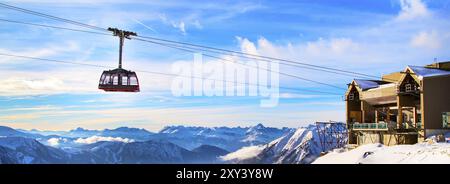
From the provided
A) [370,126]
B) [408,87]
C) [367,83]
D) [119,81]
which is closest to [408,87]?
[408,87]

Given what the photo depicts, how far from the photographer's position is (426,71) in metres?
51.7

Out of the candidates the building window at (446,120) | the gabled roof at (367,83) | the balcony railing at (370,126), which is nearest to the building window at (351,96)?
the gabled roof at (367,83)

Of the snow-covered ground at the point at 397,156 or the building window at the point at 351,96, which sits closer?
the snow-covered ground at the point at 397,156

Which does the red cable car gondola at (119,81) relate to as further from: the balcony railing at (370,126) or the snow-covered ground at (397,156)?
the balcony railing at (370,126)

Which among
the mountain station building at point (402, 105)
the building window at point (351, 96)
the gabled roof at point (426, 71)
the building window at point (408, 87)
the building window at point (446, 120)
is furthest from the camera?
the building window at point (351, 96)

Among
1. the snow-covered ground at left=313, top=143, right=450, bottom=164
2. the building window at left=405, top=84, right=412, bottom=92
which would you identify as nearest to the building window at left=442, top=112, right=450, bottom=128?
the building window at left=405, top=84, right=412, bottom=92

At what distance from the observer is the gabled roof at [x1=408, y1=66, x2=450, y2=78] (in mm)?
49969

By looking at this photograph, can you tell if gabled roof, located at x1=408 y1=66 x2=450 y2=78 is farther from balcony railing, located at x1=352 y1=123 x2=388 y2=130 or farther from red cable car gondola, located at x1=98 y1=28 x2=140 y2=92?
red cable car gondola, located at x1=98 y1=28 x2=140 y2=92

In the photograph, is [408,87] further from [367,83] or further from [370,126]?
[367,83]

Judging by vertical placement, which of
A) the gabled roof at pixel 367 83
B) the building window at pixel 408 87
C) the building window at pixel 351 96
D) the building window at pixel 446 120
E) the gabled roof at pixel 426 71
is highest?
the gabled roof at pixel 426 71

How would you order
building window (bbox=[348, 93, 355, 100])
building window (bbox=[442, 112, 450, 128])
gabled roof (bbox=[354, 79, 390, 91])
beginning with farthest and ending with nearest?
building window (bbox=[348, 93, 355, 100])
gabled roof (bbox=[354, 79, 390, 91])
building window (bbox=[442, 112, 450, 128])

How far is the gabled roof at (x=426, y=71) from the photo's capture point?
49969 mm
